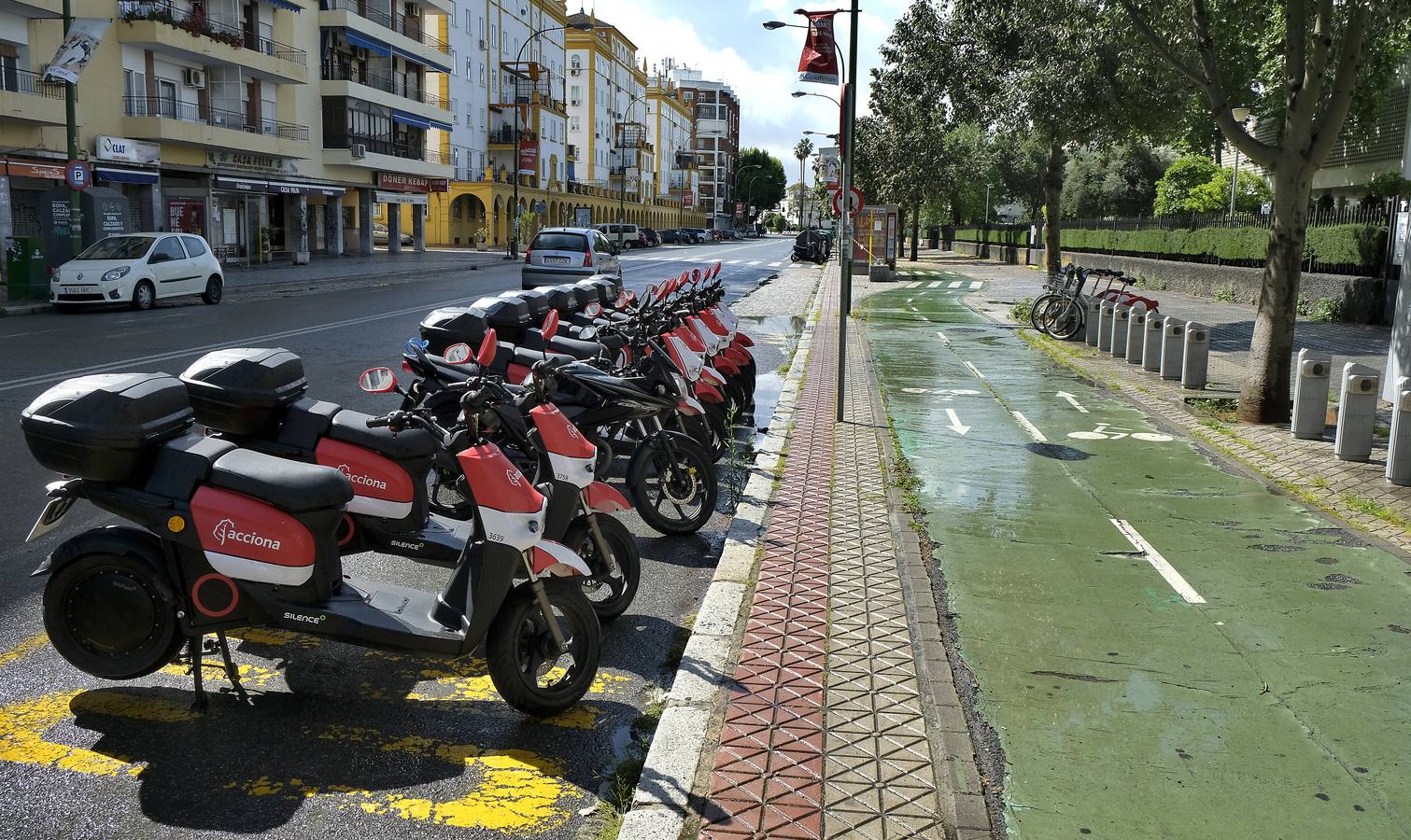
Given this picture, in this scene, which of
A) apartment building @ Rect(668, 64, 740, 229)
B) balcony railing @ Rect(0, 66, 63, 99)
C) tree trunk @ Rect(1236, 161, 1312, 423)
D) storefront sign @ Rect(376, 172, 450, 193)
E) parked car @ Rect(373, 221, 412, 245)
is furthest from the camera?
apartment building @ Rect(668, 64, 740, 229)

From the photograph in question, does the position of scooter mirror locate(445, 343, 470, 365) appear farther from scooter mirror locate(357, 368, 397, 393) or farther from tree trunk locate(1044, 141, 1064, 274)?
tree trunk locate(1044, 141, 1064, 274)

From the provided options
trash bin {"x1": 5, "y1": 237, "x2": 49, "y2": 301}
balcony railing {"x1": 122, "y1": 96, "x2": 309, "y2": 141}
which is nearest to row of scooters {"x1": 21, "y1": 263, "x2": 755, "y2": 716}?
trash bin {"x1": 5, "y1": 237, "x2": 49, "y2": 301}

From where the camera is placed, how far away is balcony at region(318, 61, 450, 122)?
145ft

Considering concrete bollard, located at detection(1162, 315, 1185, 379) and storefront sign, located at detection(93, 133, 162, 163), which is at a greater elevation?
storefront sign, located at detection(93, 133, 162, 163)

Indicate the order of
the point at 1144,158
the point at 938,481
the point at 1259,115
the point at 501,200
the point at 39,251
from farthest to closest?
the point at 501,200
the point at 1144,158
the point at 1259,115
the point at 39,251
the point at 938,481

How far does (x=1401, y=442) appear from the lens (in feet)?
26.9

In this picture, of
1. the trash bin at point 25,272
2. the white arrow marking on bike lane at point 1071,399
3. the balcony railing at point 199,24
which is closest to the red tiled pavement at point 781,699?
the white arrow marking on bike lane at point 1071,399

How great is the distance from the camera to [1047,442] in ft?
33.3

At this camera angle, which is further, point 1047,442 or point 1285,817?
point 1047,442

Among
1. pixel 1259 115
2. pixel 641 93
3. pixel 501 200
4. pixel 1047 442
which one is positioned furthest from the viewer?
pixel 641 93

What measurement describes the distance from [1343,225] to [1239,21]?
1015 centimetres

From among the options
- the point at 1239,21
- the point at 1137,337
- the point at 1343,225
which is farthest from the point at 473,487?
the point at 1343,225

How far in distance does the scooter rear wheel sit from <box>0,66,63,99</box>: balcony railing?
27.7 m

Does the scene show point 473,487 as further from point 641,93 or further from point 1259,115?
point 641,93
